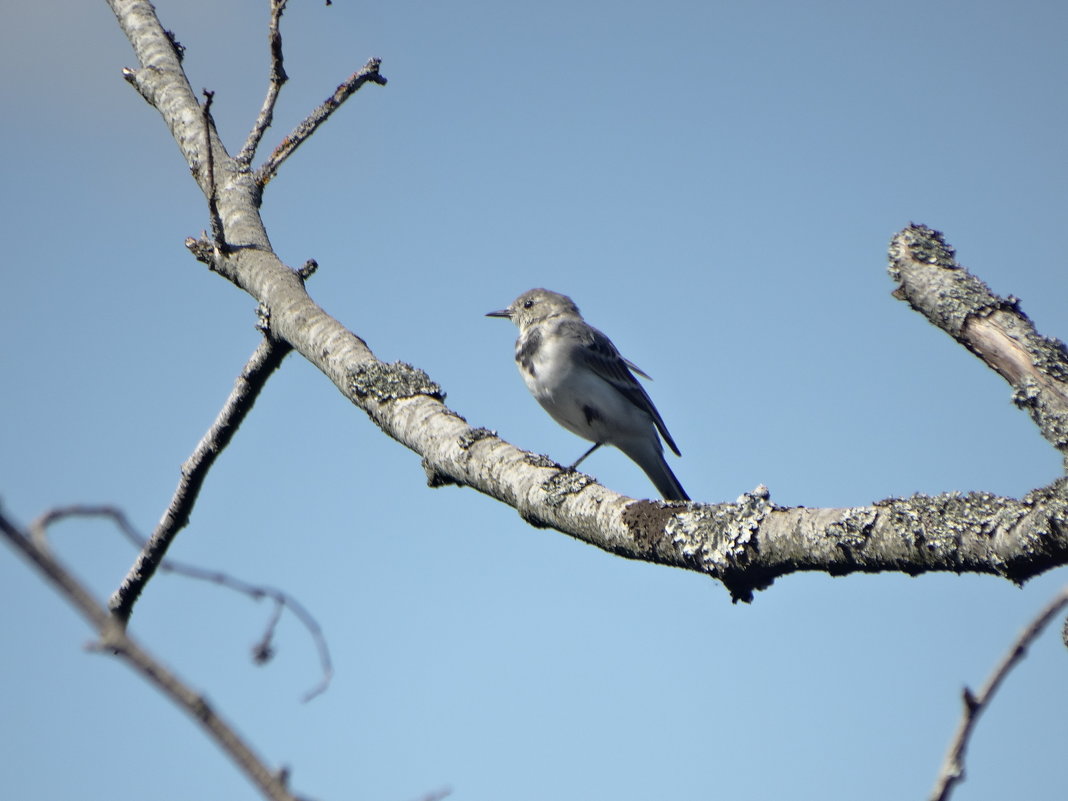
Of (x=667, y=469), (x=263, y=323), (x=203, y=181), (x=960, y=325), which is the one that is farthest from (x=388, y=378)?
(x=667, y=469)

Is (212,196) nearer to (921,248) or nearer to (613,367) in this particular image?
(921,248)

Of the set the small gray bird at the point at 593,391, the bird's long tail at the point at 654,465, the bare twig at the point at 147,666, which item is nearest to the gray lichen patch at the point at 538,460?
the bare twig at the point at 147,666

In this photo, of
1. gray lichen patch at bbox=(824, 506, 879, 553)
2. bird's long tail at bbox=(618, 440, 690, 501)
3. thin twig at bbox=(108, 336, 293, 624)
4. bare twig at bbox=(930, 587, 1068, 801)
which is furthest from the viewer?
bird's long tail at bbox=(618, 440, 690, 501)

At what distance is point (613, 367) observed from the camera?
387 inches

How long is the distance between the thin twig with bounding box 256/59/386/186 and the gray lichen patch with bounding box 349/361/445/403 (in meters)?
1.65

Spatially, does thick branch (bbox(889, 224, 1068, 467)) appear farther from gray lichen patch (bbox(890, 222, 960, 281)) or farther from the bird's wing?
the bird's wing

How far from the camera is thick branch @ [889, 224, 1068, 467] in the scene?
9.85 feet

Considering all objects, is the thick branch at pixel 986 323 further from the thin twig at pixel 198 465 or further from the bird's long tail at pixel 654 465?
the bird's long tail at pixel 654 465

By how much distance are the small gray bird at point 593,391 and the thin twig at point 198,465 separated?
182 inches

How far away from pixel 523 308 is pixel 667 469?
2.25 m

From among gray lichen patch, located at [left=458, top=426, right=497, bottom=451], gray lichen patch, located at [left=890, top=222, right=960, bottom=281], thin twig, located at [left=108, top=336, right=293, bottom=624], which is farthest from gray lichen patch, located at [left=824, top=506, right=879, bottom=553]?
thin twig, located at [left=108, top=336, right=293, bottom=624]

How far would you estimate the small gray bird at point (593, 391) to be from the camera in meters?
9.37

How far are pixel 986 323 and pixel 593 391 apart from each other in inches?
246

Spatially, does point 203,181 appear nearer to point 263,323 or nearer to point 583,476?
point 263,323
